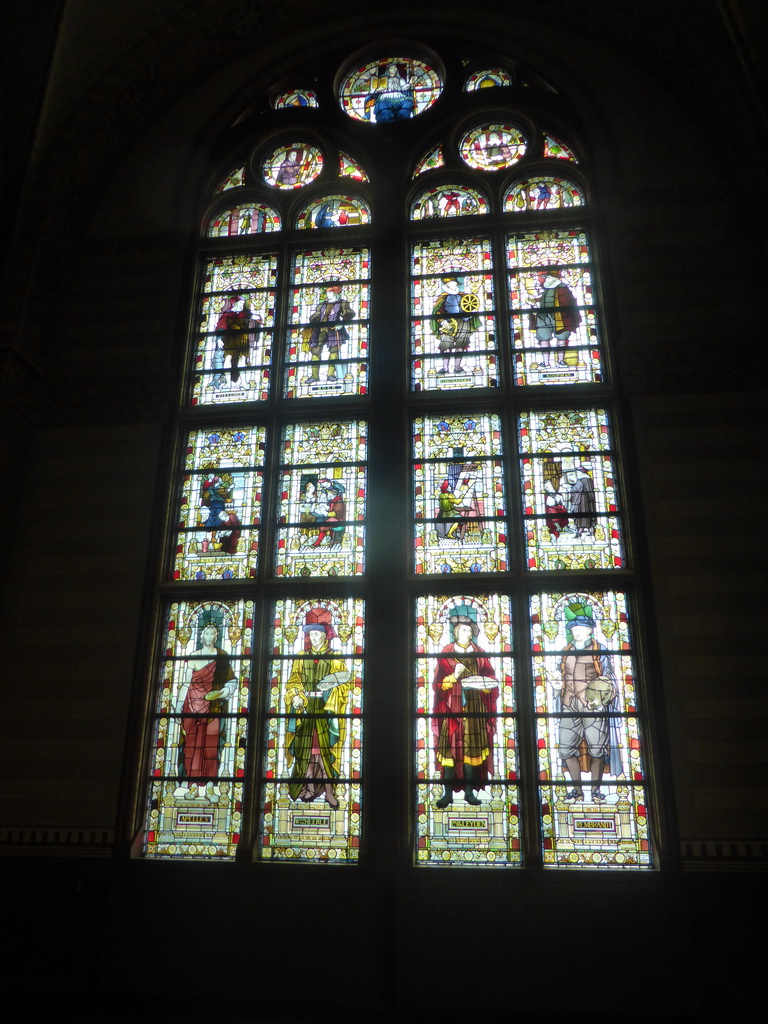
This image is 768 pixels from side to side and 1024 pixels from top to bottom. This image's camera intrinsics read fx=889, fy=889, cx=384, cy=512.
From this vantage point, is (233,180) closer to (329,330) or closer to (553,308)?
(329,330)

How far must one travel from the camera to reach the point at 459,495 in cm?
732

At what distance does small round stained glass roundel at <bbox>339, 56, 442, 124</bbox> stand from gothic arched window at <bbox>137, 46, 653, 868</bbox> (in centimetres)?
3

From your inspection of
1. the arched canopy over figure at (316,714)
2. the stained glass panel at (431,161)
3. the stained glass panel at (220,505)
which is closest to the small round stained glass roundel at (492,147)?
the stained glass panel at (431,161)

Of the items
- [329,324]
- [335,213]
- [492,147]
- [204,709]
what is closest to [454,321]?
[329,324]

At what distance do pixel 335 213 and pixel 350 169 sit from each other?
0.57 m

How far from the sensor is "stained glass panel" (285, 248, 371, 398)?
26.1ft

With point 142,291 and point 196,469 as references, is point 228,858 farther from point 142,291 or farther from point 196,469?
point 142,291

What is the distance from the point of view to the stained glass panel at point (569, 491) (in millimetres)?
6992

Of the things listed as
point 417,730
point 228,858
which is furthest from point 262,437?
point 228,858

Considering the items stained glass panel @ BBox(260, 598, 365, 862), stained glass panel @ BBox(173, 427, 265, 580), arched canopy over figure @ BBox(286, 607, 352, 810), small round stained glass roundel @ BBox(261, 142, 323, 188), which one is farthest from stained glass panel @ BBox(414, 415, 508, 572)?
small round stained glass roundel @ BBox(261, 142, 323, 188)

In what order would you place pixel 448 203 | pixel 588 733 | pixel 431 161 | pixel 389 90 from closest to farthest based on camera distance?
pixel 588 733 < pixel 448 203 < pixel 431 161 < pixel 389 90

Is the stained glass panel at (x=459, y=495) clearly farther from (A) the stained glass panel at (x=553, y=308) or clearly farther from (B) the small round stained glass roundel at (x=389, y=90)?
(B) the small round stained glass roundel at (x=389, y=90)

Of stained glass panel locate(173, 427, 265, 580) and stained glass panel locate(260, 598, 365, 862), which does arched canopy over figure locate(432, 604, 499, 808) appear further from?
stained glass panel locate(173, 427, 265, 580)

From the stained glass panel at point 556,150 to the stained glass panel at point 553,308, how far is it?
93 cm
